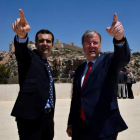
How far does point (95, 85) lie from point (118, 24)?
2.51ft

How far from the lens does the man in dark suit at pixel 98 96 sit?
6.82 ft

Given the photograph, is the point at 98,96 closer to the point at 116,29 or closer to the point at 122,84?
the point at 116,29

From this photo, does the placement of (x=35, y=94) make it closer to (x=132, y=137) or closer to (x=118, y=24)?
(x=118, y=24)

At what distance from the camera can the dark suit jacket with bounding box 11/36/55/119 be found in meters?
2.24

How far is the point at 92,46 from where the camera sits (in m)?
2.28

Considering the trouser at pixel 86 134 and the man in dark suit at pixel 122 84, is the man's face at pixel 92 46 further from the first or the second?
the man in dark suit at pixel 122 84

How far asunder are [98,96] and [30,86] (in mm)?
846

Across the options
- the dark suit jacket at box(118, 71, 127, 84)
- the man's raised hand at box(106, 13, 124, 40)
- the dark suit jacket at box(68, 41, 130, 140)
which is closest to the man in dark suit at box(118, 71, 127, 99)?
A: the dark suit jacket at box(118, 71, 127, 84)

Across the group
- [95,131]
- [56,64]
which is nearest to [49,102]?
[95,131]

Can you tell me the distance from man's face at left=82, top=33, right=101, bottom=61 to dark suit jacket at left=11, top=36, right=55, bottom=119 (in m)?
0.65

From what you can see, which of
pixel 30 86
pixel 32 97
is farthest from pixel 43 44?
pixel 32 97

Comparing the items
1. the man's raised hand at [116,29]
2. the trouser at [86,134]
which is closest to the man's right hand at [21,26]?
the man's raised hand at [116,29]

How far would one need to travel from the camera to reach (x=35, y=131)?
7.59 ft

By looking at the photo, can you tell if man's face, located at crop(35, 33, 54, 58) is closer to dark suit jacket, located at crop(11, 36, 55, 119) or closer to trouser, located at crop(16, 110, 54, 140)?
dark suit jacket, located at crop(11, 36, 55, 119)
